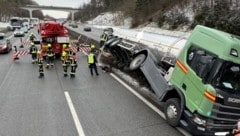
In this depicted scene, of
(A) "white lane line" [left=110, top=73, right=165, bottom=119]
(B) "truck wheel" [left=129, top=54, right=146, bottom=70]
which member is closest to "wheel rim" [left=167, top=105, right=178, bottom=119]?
(A) "white lane line" [left=110, top=73, right=165, bottom=119]

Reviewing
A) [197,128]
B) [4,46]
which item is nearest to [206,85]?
[197,128]

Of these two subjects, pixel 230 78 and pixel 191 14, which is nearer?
pixel 230 78

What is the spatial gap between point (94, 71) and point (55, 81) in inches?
115

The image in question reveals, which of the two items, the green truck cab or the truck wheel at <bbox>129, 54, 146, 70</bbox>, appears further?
the truck wheel at <bbox>129, 54, 146, 70</bbox>

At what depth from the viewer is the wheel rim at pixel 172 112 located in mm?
8228

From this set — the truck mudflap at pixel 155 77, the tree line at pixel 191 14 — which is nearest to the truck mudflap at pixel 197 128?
the truck mudflap at pixel 155 77

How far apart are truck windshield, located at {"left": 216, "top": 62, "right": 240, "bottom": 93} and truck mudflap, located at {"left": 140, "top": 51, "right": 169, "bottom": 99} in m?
2.32

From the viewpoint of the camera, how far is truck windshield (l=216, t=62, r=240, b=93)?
22.8 feet

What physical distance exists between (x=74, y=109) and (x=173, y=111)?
136 inches

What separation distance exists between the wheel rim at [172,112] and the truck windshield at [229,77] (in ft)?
5.50

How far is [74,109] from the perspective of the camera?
1002 centimetres

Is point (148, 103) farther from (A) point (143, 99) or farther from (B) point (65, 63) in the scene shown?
(B) point (65, 63)

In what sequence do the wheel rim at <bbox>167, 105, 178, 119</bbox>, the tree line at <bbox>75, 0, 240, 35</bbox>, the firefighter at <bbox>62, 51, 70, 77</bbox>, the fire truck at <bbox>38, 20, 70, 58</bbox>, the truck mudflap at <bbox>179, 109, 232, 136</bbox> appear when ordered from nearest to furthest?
1. the truck mudflap at <bbox>179, 109, 232, 136</bbox>
2. the wheel rim at <bbox>167, 105, 178, 119</bbox>
3. the firefighter at <bbox>62, 51, 70, 77</bbox>
4. the fire truck at <bbox>38, 20, 70, 58</bbox>
5. the tree line at <bbox>75, 0, 240, 35</bbox>

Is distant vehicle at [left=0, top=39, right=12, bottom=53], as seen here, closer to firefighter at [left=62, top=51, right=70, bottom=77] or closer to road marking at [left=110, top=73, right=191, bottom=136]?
firefighter at [left=62, top=51, right=70, bottom=77]
